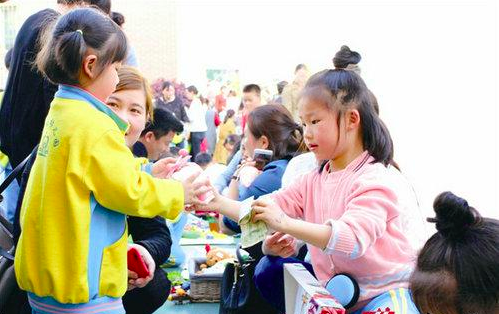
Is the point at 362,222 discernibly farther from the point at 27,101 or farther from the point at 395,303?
the point at 27,101

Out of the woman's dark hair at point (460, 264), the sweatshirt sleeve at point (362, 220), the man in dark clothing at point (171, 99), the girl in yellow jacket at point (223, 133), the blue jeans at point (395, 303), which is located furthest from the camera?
the girl in yellow jacket at point (223, 133)

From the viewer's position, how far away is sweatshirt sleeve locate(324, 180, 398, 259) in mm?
1864

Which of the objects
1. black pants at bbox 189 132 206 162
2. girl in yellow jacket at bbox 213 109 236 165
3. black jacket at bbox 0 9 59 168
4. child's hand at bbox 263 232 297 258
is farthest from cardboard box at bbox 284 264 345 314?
black pants at bbox 189 132 206 162

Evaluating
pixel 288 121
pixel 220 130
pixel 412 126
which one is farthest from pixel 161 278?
pixel 220 130

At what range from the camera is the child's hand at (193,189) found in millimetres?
1867

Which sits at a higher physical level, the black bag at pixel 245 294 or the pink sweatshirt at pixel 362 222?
the pink sweatshirt at pixel 362 222

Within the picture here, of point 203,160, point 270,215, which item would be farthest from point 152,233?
point 203,160

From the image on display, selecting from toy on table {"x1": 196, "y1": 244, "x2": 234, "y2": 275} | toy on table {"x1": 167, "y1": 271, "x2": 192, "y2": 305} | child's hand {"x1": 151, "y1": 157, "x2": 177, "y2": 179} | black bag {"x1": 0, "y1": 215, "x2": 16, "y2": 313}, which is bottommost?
toy on table {"x1": 167, "y1": 271, "x2": 192, "y2": 305}

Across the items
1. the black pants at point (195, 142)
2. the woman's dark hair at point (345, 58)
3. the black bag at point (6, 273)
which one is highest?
the woman's dark hair at point (345, 58)

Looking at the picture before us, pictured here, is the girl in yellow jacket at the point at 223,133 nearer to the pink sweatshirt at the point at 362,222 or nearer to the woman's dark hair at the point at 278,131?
the woman's dark hair at the point at 278,131

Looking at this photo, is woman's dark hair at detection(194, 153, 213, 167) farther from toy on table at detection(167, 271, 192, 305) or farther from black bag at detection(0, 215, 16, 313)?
black bag at detection(0, 215, 16, 313)

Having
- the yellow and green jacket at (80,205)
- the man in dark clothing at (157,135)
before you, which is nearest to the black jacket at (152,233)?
the yellow and green jacket at (80,205)

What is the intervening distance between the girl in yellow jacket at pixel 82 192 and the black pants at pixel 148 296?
437 millimetres

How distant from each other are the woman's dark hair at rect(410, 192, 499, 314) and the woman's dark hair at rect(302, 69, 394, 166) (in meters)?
0.50
